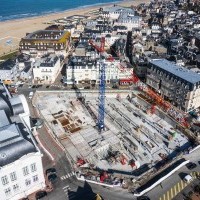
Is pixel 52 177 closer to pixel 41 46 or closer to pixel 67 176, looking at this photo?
pixel 67 176

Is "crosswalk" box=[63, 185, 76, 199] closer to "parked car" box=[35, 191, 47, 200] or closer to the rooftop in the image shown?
"parked car" box=[35, 191, 47, 200]

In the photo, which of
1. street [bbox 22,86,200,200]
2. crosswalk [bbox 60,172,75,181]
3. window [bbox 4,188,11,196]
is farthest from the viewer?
crosswalk [bbox 60,172,75,181]

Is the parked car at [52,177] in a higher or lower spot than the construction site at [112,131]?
higher

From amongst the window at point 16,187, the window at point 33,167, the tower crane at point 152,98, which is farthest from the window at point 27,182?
the tower crane at point 152,98

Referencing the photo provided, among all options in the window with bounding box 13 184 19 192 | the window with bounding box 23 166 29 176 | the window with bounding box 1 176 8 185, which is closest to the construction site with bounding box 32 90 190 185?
the window with bounding box 23 166 29 176

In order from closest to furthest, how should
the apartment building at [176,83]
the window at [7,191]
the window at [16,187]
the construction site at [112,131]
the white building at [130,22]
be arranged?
the window at [7,191] < the window at [16,187] < the construction site at [112,131] < the apartment building at [176,83] < the white building at [130,22]

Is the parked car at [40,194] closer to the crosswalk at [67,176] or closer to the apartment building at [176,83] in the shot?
the crosswalk at [67,176]

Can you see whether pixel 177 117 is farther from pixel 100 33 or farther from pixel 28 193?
pixel 100 33
